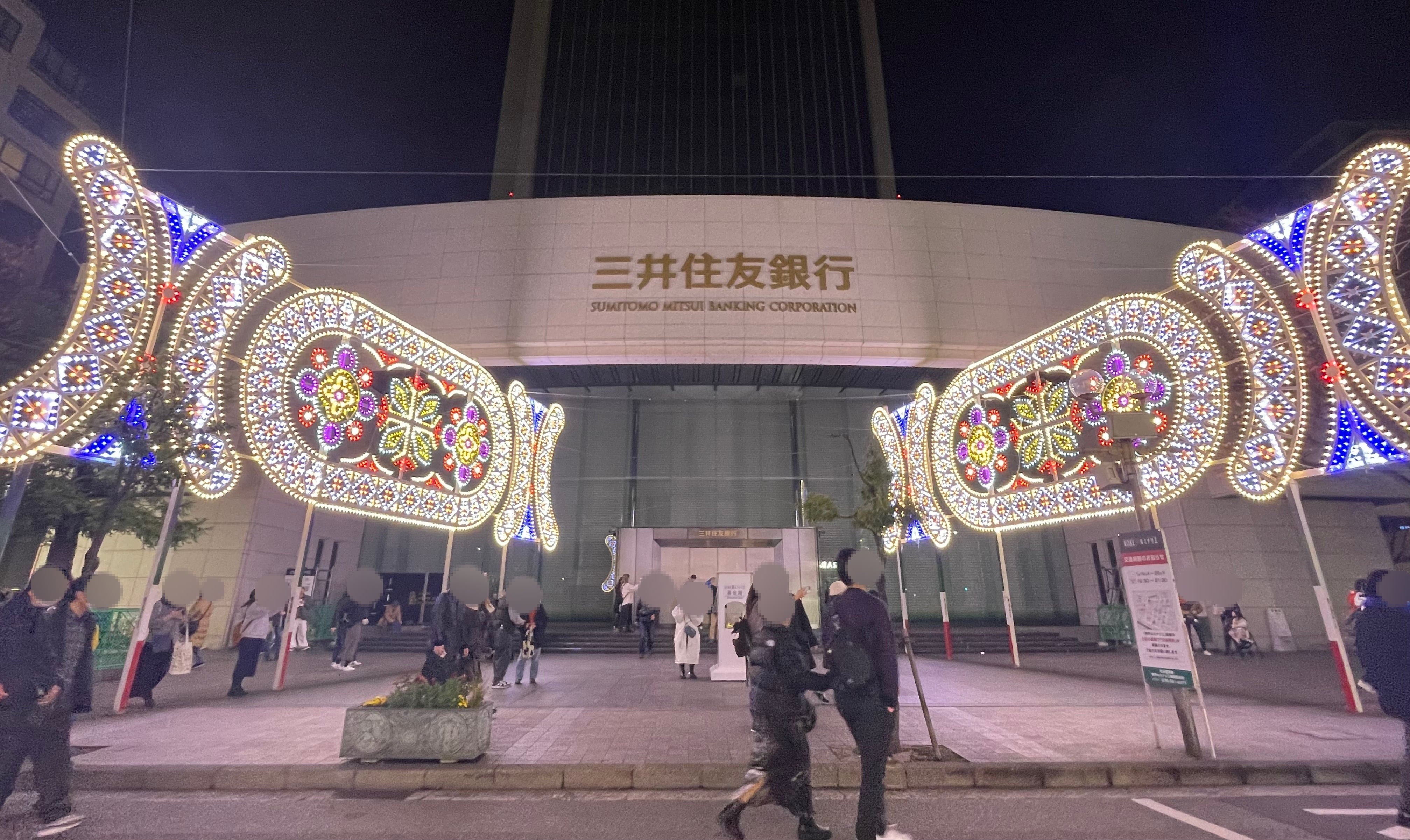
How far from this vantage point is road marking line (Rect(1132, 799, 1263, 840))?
4.07 m

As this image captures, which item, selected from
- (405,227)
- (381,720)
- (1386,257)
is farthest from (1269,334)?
(405,227)

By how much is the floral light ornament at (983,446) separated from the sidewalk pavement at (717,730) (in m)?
4.95

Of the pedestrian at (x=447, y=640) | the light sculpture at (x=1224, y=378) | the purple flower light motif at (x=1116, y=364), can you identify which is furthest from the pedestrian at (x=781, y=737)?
the purple flower light motif at (x=1116, y=364)

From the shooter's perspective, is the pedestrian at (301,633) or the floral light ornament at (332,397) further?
the pedestrian at (301,633)

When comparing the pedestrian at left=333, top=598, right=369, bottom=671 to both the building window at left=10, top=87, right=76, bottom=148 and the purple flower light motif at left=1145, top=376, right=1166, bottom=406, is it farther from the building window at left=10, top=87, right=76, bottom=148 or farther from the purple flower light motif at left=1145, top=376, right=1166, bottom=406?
the building window at left=10, top=87, right=76, bottom=148

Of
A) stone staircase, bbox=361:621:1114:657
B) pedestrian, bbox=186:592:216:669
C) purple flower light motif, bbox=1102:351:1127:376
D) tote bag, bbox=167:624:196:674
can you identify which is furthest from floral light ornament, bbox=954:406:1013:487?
tote bag, bbox=167:624:196:674

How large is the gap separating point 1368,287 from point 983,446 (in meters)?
7.52

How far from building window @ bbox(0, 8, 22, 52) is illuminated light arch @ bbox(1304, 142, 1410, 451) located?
3989 cm

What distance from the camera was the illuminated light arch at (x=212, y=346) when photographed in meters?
9.08

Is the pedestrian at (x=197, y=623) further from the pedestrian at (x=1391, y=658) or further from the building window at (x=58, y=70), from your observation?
the building window at (x=58, y=70)

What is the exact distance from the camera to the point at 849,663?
3.65 metres

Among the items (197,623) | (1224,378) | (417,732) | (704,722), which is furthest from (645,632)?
(1224,378)

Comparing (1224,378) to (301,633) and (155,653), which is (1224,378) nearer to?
(155,653)

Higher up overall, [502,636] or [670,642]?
[502,636]
